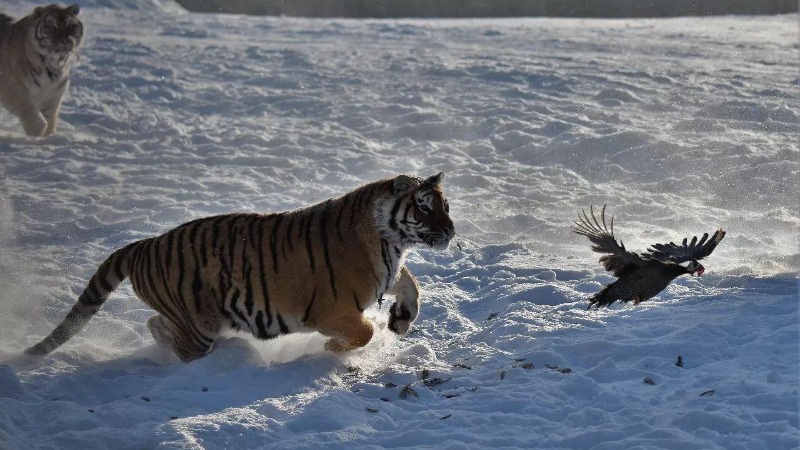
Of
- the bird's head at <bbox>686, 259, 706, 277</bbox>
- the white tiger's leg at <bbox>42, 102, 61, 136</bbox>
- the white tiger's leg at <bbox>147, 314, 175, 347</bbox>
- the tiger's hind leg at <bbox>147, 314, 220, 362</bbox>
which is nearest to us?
the bird's head at <bbox>686, 259, 706, 277</bbox>

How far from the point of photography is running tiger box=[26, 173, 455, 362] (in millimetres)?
4938

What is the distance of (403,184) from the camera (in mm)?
4918

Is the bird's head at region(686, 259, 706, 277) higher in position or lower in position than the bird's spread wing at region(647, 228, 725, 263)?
lower

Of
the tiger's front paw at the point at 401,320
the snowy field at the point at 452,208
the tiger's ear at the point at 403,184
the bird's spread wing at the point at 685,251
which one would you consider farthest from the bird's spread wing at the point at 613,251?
the tiger's front paw at the point at 401,320

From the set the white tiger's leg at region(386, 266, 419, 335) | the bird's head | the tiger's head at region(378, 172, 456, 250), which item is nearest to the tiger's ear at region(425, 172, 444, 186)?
the tiger's head at region(378, 172, 456, 250)

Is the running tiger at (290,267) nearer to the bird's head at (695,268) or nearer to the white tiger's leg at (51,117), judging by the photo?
the bird's head at (695,268)

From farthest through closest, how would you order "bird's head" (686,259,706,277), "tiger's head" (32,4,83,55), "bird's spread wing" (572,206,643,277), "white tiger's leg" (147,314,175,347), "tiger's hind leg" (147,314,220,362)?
"tiger's head" (32,4,83,55)
"white tiger's leg" (147,314,175,347)
"tiger's hind leg" (147,314,220,362)
"bird's spread wing" (572,206,643,277)
"bird's head" (686,259,706,277)

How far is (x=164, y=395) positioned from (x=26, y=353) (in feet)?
3.12

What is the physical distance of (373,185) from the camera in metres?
5.07

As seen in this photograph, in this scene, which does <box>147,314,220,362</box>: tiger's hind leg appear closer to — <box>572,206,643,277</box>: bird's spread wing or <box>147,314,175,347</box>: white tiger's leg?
<box>147,314,175,347</box>: white tiger's leg

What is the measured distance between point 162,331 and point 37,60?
5624mm

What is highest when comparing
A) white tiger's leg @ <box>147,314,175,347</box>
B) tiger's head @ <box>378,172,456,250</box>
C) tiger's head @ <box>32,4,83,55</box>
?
tiger's head @ <box>32,4,83,55</box>

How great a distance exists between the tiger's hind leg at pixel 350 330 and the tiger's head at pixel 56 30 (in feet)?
19.9

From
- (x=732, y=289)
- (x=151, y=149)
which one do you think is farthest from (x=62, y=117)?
(x=732, y=289)
